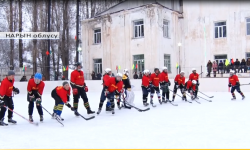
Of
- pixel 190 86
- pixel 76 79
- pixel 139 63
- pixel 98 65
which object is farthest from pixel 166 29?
pixel 76 79

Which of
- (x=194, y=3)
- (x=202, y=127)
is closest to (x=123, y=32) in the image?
(x=194, y=3)

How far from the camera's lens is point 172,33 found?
64.8 feet

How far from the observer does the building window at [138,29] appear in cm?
1942

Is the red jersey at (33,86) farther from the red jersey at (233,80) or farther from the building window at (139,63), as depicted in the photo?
the building window at (139,63)

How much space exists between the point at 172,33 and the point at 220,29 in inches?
137

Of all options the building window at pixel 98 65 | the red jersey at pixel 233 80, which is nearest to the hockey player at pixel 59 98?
the red jersey at pixel 233 80

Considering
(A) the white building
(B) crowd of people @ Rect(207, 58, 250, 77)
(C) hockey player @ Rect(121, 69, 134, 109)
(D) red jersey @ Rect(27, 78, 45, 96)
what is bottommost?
(C) hockey player @ Rect(121, 69, 134, 109)

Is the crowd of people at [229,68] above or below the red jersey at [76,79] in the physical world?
above

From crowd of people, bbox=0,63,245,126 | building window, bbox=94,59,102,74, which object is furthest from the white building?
crowd of people, bbox=0,63,245,126

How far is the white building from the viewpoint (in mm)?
18281

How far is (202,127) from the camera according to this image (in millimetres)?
5262

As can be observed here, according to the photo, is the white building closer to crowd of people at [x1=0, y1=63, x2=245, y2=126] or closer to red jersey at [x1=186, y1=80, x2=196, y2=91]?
red jersey at [x1=186, y1=80, x2=196, y2=91]

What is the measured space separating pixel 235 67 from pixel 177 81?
7079mm

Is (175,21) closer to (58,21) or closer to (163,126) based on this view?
(58,21)
